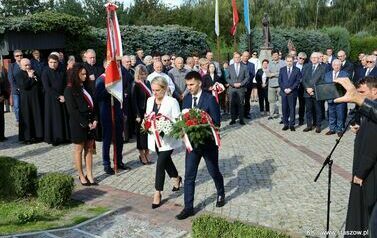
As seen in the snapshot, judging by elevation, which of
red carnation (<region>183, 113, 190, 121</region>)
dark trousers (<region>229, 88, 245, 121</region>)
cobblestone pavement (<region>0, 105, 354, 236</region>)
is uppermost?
red carnation (<region>183, 113, 190, 121</region>)

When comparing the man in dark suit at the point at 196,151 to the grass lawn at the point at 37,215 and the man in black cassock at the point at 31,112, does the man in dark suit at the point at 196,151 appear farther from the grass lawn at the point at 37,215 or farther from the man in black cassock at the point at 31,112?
the man in black cassock at the point at 31,112

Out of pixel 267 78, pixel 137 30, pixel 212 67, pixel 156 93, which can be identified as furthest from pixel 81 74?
pixel 137 30

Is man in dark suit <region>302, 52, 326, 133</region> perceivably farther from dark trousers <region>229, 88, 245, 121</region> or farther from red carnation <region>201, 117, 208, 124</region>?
red carnation <region>201, 117, 208, 124</region>

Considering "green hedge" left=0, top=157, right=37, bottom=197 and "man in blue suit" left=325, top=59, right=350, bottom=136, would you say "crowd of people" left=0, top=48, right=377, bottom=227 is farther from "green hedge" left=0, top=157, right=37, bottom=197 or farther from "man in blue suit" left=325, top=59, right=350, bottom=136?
"green hedge" left=0, top=157, right=37, bottom=197

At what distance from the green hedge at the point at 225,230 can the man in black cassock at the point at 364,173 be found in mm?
859

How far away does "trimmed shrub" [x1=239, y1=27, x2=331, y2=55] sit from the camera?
3110cm

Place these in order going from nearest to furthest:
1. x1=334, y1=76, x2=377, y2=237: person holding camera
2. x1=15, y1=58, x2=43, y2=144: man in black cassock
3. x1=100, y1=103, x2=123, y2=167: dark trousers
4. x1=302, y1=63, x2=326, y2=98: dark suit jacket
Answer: x1=334, y1=76, x2=377, y2=237: person holding camera, x1=100, y1=103, x2=123, y2=167: dark trousers, x1=15, y1=58, x2=43, y2=144: man in black cassock, x1=302, y1=63, x2=326, y2=98: dark suit jacket

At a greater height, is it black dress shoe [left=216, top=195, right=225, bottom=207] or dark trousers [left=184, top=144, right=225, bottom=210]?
dark trousers [left=184, top=144, right=225, bottom=210]

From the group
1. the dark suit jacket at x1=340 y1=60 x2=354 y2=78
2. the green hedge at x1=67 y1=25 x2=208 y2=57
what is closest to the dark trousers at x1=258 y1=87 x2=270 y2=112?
the dark suit jacket at x1=340 y1=60 x2=354 y2=78

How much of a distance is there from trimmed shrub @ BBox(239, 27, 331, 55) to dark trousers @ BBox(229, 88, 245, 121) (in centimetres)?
1602

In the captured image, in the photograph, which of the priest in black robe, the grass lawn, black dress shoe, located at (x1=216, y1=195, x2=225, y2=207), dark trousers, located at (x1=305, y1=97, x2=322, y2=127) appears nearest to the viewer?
the grass lawn

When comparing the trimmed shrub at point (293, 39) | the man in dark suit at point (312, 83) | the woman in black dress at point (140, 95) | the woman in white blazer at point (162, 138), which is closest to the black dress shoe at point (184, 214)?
the woman in white blazer at point (162, 138)

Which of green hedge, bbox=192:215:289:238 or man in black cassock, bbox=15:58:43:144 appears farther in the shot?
man in black cassock, bbox=15:58:43:144

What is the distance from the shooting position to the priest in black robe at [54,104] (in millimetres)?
11656
